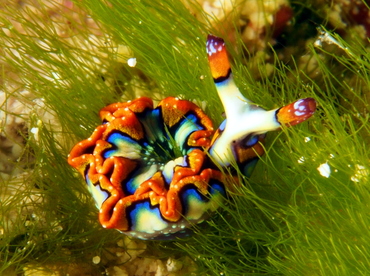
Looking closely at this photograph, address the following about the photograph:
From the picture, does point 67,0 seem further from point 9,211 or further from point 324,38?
point 324,38

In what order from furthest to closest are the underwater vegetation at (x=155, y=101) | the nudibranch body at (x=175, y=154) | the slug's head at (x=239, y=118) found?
the underwater vegetation at (x=155, y=101), the nudibranch body at (x=175, y=154), the slug's head at (x=239, y=118)

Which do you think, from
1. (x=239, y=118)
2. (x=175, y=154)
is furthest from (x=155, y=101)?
(x=239, y=118)

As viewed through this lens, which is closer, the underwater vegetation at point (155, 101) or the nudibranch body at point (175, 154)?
the nudibranch body at point (175, 154)

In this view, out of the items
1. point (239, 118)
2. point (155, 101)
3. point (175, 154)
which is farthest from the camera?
point (155, 101)

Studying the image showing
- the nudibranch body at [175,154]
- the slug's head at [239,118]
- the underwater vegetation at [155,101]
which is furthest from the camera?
the underwater vegetation at [155,101]

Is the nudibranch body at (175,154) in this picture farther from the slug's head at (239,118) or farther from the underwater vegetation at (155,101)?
the underwater vegetation at (155,101)

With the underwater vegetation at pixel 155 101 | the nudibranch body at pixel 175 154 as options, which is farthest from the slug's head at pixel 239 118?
the underwater vegetation at pixel 155 101

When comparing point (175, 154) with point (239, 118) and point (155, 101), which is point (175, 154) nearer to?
point (239, 118)

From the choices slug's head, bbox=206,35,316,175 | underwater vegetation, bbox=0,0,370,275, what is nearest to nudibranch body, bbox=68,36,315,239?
slug's head, bbox=206,35,316,175
